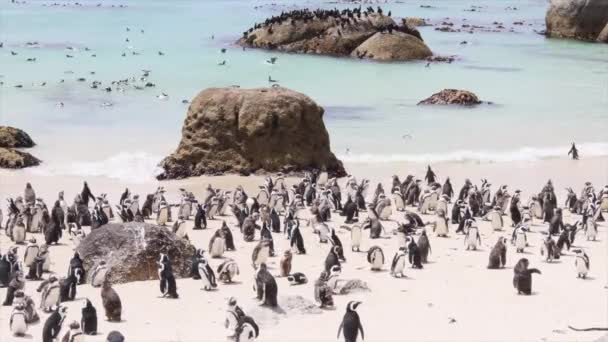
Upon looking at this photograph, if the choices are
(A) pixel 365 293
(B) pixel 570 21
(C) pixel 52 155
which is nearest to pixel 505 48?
(B) pixel 570 21

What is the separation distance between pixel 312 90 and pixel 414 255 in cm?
2417

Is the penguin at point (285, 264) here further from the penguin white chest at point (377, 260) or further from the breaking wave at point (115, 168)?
the breaking wave at point (115, 168)

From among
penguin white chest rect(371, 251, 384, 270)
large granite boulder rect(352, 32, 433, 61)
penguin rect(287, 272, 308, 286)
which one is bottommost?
penguin rect(287, 272, 308, 286)

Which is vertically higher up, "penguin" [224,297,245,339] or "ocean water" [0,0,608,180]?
"ocean water" [0,0,608,180]

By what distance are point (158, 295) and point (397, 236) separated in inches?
205

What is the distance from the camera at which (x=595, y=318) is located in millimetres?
11922

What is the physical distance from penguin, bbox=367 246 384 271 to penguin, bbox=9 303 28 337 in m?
5.14

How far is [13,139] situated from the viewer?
2562cm

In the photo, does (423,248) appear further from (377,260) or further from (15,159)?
(15,159)

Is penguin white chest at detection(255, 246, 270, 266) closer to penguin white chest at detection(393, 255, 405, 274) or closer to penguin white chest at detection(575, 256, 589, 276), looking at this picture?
penguin white chest at detection(393, 255, 405, 274)

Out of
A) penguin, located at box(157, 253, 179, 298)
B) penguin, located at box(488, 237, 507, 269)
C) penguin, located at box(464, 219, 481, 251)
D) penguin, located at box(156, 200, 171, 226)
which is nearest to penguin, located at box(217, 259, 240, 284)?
penguin, located at box(157, 253, 179, 298)

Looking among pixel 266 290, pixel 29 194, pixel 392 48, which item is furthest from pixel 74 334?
pixel 392 48

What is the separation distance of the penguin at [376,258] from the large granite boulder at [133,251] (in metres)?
2.49

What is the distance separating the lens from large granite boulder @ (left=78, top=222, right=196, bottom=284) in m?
13.4
